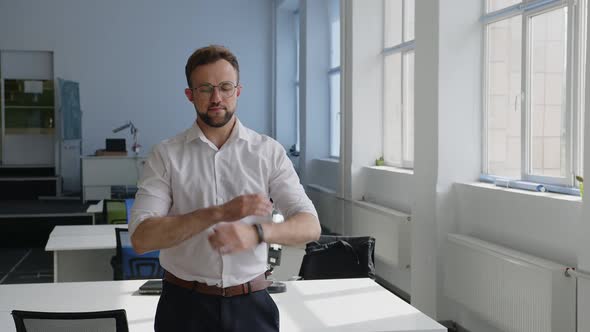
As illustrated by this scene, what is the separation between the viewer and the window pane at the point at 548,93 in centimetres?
502

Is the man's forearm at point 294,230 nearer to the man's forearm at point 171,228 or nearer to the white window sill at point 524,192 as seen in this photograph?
the man's forearm at point 171,228

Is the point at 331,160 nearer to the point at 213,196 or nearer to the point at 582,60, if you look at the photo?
the point at 582,60

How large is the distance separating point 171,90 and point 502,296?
9390 millimetres

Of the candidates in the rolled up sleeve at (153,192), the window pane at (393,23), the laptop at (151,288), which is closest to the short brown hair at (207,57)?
the rolled up sleeve at (153,192)

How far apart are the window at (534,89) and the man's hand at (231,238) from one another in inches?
138

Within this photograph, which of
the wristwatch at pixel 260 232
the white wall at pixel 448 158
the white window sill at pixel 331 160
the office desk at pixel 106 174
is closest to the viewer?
the wristwatch at pixel 260 232

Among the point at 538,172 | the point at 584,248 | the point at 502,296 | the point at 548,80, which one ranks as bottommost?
the point at 502,296

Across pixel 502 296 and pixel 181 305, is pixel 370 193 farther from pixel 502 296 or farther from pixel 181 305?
pixel 181 305

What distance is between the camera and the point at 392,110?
8.56 m

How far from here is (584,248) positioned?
418 centimetres

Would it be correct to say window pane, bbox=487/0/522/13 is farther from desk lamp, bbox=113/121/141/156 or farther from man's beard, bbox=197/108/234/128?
desk lamp, bbox=113/121/141/156

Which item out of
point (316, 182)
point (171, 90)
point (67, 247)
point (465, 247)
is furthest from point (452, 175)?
point (171, 90)

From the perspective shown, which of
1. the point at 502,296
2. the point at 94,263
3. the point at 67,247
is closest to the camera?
the point at 502,296

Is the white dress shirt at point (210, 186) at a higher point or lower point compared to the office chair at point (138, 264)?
higher
